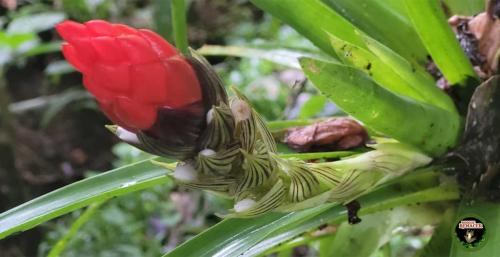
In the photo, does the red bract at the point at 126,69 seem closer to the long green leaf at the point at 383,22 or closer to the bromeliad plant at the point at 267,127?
the bromeliad plant at the point at 267,127

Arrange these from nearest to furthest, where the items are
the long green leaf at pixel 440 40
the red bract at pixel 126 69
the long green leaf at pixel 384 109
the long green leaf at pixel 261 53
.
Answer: the red bract at pixel 126 69, the long green leaf at pixel 384 109, the long green leaf at pixel 440 40, the long green leaf at pixel 261 53

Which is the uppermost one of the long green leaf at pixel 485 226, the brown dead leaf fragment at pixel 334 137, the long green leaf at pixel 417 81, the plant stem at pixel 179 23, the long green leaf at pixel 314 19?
the long green leaf at pixel 314 19

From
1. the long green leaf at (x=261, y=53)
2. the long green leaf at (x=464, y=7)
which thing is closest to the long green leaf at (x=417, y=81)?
the long green leaf at (x=464, y=7)

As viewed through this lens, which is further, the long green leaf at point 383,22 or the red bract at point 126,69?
the long green leaf at point 383,22

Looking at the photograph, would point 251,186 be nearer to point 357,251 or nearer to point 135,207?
point 357,251

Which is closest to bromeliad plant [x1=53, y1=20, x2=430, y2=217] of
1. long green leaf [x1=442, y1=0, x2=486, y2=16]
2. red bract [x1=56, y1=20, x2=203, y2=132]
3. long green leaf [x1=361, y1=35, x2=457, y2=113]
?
red bract [x1=56, y1=20, x2=203, y2=132]

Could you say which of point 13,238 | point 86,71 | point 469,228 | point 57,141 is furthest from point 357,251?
point 57,141

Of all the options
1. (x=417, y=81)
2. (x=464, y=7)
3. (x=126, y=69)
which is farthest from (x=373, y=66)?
(x=126, y=69)
